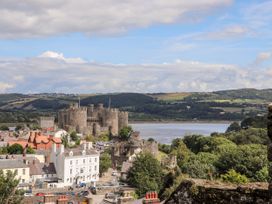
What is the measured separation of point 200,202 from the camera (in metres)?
4.58

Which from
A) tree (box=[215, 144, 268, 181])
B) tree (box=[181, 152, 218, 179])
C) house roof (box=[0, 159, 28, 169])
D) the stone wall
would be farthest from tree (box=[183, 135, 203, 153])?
the stone wall

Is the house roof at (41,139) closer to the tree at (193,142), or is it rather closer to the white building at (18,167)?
the white building at (18,167)

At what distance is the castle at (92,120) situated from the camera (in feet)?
262

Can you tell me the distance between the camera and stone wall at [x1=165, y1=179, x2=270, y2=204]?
4.31 metres

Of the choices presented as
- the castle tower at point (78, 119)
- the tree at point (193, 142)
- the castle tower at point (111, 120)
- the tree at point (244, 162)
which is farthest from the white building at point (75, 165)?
the castle tower at point (111, 120)

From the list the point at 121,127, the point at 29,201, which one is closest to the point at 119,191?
the point at 29,201

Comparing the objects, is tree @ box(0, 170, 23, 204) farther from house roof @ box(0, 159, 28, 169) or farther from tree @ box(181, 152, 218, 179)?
house roof @ box(0, 159, 28, 169)

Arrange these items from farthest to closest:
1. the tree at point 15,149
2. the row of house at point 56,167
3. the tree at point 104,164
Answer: the tree at point 15,149 → the tree at point 104,164 → the row of house at point 56,167

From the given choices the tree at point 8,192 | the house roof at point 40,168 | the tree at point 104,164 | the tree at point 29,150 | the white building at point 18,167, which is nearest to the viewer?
the tree at point 8,192

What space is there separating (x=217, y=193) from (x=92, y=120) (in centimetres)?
8020

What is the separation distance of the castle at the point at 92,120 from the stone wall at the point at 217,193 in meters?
73.9

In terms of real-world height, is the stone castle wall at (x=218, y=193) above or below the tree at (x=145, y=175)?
above

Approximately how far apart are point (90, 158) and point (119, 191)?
16824 mm

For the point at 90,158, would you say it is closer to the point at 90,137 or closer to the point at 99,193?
the point at 99,193
